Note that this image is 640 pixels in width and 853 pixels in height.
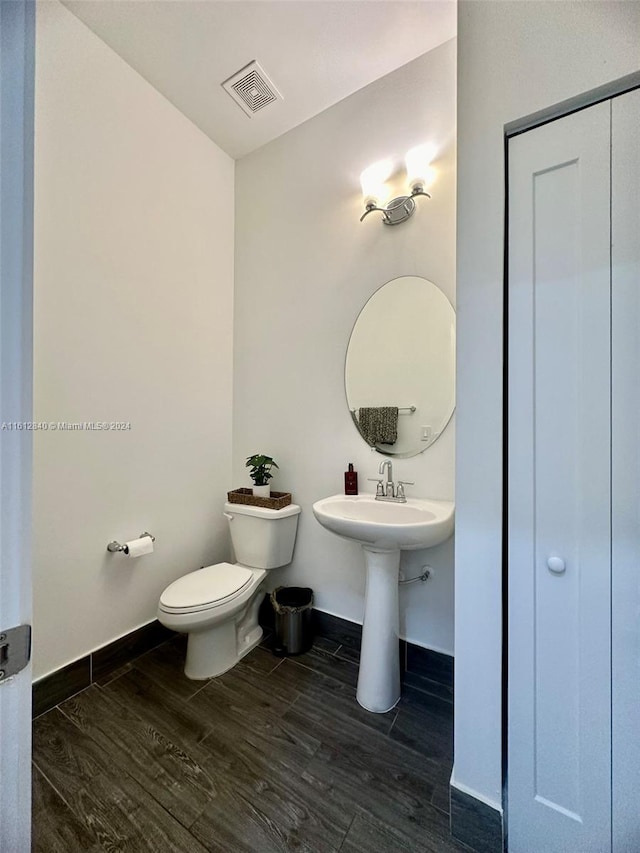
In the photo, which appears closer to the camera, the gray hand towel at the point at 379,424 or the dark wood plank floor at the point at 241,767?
the dark wood plank floor at the point at 241,767

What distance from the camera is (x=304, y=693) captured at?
1484mm

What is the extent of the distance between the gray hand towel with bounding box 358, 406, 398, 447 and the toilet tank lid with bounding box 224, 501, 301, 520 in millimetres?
591

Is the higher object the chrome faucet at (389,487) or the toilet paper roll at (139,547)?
the chrome faucet at (389,487)

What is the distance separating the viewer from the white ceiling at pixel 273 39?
1.44 m

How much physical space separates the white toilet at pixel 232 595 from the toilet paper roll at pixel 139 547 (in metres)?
0.21

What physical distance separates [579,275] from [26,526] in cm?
121

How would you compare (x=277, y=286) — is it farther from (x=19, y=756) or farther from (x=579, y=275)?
(x=19, y=756)

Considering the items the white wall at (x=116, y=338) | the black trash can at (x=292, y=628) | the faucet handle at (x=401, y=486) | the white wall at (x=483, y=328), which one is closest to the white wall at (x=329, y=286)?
the faucet handle at (x=401, y=486)

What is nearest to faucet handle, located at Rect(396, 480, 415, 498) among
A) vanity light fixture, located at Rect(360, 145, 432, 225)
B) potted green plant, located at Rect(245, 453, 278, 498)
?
potted green plant, located at Rect(245, 453, 278, 498)

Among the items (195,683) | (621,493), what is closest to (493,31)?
(621,493)

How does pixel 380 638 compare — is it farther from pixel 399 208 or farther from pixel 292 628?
pixel 399 208

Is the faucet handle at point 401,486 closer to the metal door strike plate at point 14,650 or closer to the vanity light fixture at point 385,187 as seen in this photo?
the vanity light fixture at point 385,187

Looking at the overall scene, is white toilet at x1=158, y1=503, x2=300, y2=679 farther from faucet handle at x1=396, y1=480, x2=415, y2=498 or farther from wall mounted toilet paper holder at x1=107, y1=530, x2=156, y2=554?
faucet handle at x1=396, y1=480, x2=415, y2=498

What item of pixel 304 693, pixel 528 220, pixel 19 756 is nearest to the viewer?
pixel 19 756
